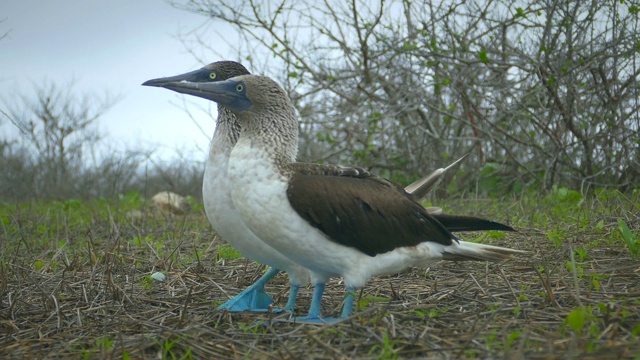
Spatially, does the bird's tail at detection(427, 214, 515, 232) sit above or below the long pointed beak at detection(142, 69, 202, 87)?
below

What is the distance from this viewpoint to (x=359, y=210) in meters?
3.02

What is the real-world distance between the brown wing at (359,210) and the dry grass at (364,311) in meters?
0.34

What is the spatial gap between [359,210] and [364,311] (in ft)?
1.71

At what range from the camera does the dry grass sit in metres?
2.49

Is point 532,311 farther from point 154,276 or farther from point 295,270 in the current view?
point 154,276

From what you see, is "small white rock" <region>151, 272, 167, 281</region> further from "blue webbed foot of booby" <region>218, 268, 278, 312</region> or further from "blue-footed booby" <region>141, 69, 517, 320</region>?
"blue-footed booby" <region>141, 69, 517, 320</region>

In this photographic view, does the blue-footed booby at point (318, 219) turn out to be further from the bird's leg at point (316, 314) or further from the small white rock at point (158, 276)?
the small white rock at point (158, 276)

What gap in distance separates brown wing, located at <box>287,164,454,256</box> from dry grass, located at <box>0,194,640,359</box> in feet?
1.10

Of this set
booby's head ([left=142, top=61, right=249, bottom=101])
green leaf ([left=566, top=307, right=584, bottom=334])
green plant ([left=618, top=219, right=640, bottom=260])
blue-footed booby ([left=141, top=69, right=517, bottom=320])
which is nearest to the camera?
green leaf ([left=566, top=307, right=584, bottom=334])

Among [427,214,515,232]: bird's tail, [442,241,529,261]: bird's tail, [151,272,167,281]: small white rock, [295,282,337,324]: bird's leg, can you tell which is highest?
[427,214,515,232]: bird's tail

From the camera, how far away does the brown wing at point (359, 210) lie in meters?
2.88

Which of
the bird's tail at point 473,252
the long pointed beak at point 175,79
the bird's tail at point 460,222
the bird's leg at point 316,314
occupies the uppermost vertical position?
the long pointed beak at point 175,79

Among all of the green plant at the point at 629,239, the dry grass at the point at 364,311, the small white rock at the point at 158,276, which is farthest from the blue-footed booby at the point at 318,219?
the small white rock at the point at 158,276

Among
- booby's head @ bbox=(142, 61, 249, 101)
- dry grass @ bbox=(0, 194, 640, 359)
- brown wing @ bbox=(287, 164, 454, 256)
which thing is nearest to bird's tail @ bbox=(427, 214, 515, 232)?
brown wing @ bbox=(287, 164, 454, 256)
